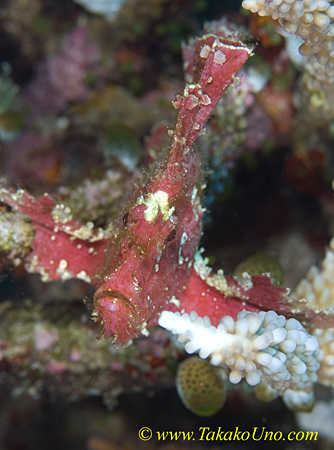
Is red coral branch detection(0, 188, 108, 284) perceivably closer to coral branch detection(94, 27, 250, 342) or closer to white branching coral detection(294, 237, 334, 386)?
coral branch detection(94, 27, 250, 342)

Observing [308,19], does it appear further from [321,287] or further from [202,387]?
[202,387]

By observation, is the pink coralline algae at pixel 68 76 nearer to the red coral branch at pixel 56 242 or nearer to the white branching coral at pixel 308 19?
the red coral branch at pixel 56 242

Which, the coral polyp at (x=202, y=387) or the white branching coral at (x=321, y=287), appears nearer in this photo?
the coral polyp at (x=202, y=387)

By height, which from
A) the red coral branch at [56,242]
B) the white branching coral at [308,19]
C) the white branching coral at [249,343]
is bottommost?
the red coral branch at [56,242]

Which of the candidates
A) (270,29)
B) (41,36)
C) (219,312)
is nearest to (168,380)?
(219,312)

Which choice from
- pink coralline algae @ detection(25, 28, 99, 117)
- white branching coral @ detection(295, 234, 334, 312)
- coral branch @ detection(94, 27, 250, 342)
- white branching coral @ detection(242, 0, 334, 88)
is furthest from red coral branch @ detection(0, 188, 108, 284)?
pink coralline algae @ detection(25, 28, 99, 117)

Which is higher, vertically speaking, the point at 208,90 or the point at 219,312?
the point at 208,90

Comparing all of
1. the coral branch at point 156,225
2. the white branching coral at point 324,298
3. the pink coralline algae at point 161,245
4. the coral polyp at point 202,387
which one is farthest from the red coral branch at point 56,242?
the white branching coral at point 324,298

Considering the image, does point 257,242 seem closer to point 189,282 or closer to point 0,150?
point 189,282
